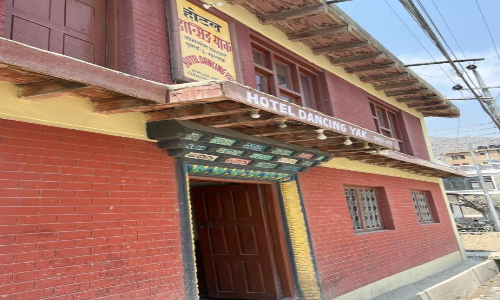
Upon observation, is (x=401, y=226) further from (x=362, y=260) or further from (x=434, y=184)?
(x=434, y=184)

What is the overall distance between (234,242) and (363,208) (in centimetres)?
345

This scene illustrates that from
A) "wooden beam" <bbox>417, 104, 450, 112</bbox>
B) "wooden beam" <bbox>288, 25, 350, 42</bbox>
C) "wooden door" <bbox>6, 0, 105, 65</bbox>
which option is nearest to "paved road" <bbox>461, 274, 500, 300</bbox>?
"wooden beam" <bbox>417, 104, 450, 112</bbox>

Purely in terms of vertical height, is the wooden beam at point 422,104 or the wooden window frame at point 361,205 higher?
the wooden beam at point 422,104

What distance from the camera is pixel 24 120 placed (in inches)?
127

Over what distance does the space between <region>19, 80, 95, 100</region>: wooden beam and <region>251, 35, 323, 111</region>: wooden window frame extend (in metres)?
3.74

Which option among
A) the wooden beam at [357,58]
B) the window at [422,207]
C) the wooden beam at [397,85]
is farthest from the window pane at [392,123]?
the wooden beam at [357,58]

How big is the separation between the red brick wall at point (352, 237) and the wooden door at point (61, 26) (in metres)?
3.87

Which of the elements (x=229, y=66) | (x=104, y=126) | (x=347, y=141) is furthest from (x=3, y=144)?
(x=347, y=141)

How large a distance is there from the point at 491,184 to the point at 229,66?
57.3 meters

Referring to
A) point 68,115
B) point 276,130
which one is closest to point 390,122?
point 276,130

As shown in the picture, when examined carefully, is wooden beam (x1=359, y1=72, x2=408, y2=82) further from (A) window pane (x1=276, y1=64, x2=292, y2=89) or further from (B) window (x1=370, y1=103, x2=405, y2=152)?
(A) window pane (x1=276, y1=64, x2=292, y2=89)

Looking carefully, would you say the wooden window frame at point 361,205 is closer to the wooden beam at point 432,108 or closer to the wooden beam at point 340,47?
the wooden beam at point 340,47

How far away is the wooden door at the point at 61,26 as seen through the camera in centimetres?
356

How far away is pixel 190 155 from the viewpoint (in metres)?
4.50
